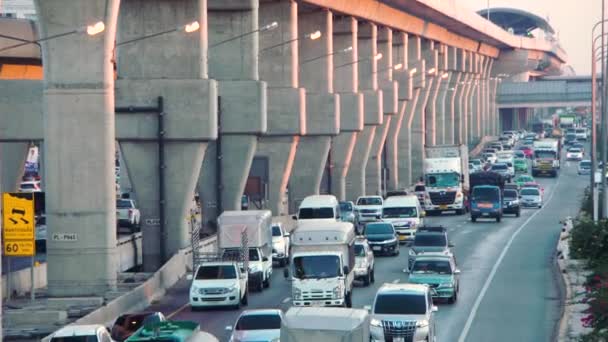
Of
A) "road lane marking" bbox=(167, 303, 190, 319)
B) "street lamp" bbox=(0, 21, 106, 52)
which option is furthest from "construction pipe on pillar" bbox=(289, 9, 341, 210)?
"street lamp" bbox=(0, 21, 106, 52)

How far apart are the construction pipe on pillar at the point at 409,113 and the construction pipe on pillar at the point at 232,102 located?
47.0 meters

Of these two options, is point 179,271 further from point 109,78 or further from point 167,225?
point 109,78

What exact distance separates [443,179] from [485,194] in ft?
16.3

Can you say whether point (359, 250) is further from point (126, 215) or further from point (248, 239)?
point (126, 215)

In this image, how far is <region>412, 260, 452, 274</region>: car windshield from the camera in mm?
44953

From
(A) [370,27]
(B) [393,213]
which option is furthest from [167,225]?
(A) [370,27]

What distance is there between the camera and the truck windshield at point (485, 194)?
82750 mm

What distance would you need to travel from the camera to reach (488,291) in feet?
161

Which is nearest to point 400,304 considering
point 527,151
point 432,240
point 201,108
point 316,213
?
point 432,240

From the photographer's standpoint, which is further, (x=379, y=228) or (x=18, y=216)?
(x=379, y=228)

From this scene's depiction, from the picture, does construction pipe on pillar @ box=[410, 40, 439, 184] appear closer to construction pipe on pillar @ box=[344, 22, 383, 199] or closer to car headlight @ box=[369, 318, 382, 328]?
construction pipe on pillar @ box=[344, 22, 383, 199]

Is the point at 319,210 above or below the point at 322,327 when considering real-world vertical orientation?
Result: above

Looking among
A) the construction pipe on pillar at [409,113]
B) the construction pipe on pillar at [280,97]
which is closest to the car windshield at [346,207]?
the construction pipe on pillar at [280,97]

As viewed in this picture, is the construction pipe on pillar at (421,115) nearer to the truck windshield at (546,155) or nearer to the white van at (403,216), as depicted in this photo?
the truck windshield at (546,155)
